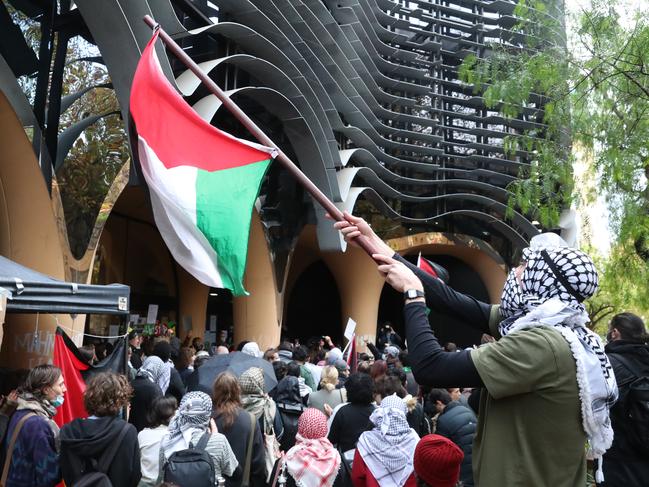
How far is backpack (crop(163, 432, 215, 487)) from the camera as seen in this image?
16.1 feet

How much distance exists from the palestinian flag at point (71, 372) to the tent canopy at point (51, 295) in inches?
15.4

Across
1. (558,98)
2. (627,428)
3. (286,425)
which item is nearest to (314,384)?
(286,425)

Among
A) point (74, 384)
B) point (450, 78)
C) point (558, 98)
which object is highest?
point (450, 78)

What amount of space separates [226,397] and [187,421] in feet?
2.61

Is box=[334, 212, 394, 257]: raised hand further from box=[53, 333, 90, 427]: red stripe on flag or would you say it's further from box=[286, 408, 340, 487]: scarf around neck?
box=[53, 333, 90, 427]: red stripe on flag

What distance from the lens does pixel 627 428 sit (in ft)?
15.2

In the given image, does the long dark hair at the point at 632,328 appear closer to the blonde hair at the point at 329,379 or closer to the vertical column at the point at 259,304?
the blonde hair at the point at 329,379

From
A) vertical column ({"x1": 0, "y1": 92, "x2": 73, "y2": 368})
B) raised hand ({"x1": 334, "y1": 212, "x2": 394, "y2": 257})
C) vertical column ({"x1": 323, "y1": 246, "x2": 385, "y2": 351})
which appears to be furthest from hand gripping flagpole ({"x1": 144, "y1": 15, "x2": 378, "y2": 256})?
vertical column ({"x1": 323, "y1": 246, "x2": 385, "y2": 351})

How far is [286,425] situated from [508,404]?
5.77 meters

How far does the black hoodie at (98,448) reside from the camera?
482 centimetres

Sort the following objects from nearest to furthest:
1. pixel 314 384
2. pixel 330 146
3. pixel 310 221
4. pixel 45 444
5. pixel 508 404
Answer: pixel 508 404 → pixel 45 444 → pixel 314 384 → pixel 330 146 → pixel 310 221

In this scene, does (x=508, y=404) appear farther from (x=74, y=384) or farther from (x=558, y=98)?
(x=558, y=98)

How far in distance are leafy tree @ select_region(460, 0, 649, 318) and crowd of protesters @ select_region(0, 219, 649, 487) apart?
5.68 metres

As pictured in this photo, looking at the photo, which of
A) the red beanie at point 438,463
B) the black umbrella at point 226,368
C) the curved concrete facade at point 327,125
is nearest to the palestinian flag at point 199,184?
the red beanie at point 438,463
